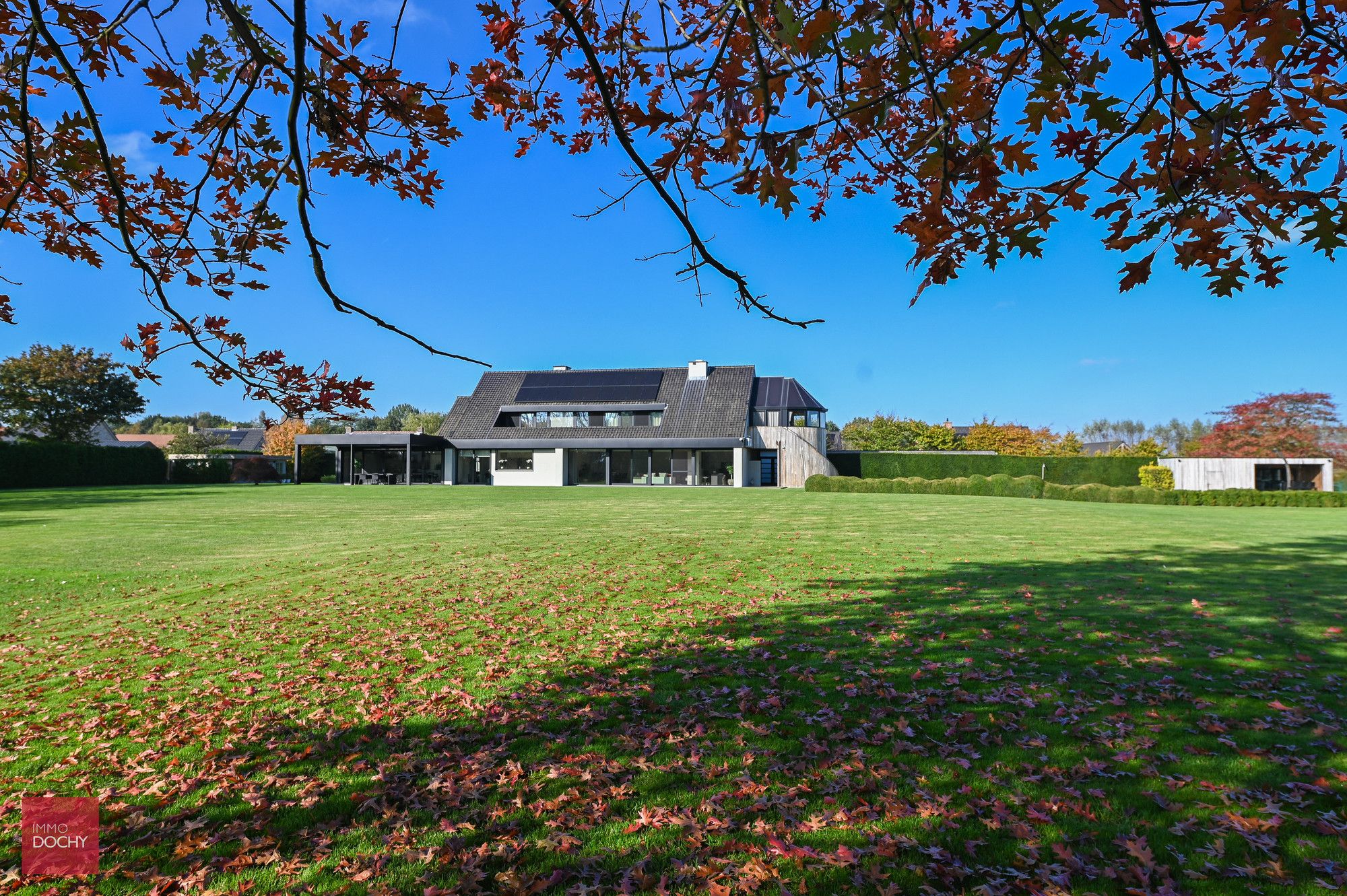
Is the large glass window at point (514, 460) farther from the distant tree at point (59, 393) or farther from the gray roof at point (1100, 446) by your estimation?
the gray roof at point (1100, 446)

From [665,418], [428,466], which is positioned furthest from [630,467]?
[428,466]

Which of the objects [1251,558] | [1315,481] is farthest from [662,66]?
[1315,481]

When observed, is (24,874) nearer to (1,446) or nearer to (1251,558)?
(1251,558)

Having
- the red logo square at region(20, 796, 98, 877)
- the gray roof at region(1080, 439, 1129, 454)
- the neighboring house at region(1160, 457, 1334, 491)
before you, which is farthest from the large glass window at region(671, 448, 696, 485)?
the gray roof at region(1080, 439, 1129, 454)

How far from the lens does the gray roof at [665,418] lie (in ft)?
120

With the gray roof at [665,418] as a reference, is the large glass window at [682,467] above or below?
below

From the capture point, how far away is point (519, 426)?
3909 cm

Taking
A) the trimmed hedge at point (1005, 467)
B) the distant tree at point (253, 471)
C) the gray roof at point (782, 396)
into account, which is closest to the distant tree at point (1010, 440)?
the trimmed hedge at point (1005, 467)

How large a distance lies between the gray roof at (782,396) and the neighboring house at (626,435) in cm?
6

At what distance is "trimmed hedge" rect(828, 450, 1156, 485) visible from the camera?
1341 inches

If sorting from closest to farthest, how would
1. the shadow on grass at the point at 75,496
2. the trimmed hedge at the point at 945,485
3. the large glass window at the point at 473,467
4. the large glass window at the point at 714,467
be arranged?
1. the shadow on grass at the point at 75,496
2. the trimmed hedge at the point at 945,485
3. the large glass window at the point at 714,467
4. the large glass window at the point at 473,467

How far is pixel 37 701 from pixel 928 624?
657 centimetres

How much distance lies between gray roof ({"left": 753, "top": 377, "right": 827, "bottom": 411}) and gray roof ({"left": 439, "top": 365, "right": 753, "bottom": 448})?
2.36 ft

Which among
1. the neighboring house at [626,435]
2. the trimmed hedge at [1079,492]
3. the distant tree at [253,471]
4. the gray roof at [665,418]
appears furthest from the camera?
the distant tree at [253,471]
